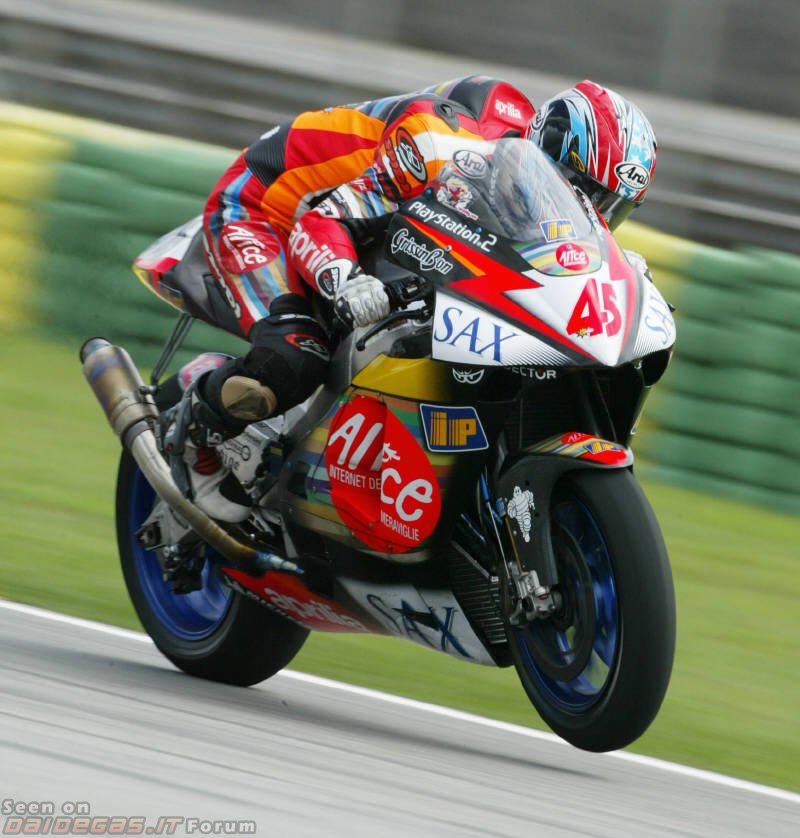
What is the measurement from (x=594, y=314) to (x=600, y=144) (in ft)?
1.57

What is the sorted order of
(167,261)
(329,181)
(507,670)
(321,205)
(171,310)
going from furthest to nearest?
1. (171,310)
2. (507,670)
3. (167,261)
4. (329,181)
5. (321,205)

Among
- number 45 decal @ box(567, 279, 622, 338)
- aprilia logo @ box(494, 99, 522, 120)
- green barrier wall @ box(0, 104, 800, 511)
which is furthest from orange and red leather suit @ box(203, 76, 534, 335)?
green barrier wall @ box(0, 104, 800, 511)

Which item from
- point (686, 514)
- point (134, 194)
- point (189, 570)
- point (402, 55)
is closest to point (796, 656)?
point (686, 514)

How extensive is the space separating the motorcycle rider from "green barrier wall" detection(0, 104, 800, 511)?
14.2 feet

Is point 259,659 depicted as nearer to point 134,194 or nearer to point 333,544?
point 333,544

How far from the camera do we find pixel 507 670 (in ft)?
21.3

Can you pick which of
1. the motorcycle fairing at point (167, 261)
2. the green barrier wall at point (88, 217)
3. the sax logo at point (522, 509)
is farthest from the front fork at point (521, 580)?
the green barrier wall at point (88, 217)

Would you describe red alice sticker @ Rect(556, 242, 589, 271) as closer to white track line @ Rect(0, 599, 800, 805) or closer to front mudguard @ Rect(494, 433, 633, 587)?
front mudguard @ Rect(494, 433, 633, 587)

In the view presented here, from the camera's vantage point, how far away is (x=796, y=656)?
22.8 feet

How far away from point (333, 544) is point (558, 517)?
2.57 feet

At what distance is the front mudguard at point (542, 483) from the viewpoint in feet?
13.9

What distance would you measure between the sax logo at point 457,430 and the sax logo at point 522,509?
0.18 meters

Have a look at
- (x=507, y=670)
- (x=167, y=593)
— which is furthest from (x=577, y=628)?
(x=507, y=670)

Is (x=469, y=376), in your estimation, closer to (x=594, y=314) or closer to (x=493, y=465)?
(x=493, y=465)
